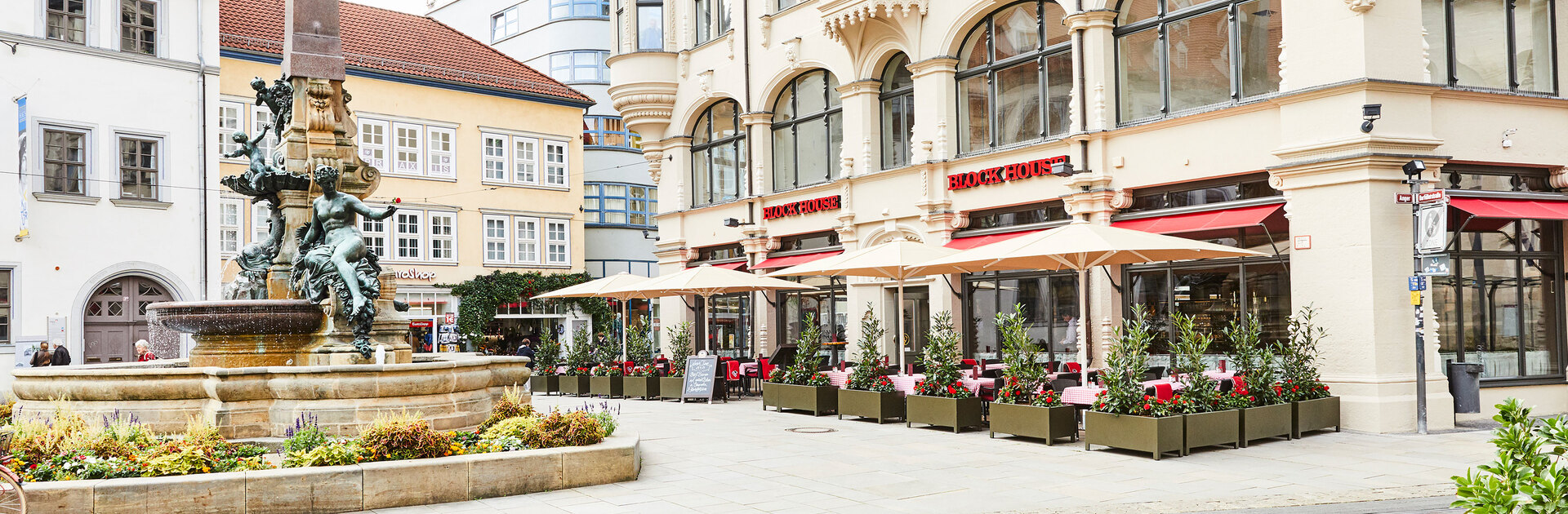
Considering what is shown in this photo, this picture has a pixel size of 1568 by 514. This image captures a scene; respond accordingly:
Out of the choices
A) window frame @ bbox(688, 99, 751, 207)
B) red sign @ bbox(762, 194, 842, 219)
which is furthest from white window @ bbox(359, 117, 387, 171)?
red sign @ bbox(762, 194, 842, 219)

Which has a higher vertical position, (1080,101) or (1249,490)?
(1080,101)

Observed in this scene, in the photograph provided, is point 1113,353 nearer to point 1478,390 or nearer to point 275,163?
point 1478,390

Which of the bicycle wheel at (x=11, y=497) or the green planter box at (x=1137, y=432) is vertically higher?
the bicycle wheel at (x=11, y=497)

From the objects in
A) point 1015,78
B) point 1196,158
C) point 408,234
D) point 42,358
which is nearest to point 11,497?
point 42,358

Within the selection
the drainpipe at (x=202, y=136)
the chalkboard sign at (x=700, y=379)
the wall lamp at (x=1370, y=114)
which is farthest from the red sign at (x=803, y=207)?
the drainpipe at (x=202, y=136)

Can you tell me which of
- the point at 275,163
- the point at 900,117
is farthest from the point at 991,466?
the point at 900,117

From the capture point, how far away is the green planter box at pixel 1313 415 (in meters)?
13.7

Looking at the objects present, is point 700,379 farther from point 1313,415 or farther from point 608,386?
point 1313,415

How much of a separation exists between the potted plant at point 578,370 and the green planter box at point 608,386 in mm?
304

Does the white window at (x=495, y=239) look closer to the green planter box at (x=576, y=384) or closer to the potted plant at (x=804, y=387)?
the green planter box at (x=576, y=384)

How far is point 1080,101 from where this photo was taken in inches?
754

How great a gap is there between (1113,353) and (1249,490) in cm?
304

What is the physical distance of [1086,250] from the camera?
A: 1365 centimetres

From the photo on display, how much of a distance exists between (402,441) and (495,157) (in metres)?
28.1
